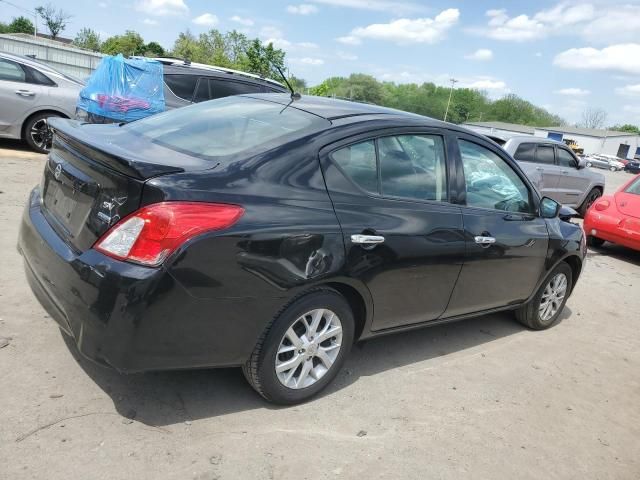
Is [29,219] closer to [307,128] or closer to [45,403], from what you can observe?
[45,403]

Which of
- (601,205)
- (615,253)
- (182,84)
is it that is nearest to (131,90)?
(182,84)

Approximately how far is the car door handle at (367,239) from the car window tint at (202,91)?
654 cm

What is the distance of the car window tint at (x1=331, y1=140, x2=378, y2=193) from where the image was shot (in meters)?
3.21

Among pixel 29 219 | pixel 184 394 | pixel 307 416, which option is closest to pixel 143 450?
pixel 184 394

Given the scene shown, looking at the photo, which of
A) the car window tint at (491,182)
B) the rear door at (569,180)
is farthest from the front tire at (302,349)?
the rear door at (569,180)

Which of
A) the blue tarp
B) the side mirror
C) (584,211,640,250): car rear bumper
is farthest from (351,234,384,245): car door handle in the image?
(584,211,640,250): car rear bumper

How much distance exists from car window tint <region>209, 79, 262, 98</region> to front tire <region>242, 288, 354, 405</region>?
6.71 meters

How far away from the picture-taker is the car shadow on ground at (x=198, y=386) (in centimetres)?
297

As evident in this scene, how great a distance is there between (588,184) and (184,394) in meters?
11.1

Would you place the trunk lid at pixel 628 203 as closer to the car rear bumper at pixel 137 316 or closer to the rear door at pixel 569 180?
the rear door at pixel 569 180

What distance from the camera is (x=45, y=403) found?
287cm

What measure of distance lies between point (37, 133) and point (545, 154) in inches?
349

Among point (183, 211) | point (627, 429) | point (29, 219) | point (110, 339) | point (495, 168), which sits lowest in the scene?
point (627, 429)

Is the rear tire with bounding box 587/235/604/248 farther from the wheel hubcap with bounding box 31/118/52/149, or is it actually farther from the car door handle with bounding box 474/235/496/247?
the wheel hubcap with bounding box 31/118/52/149
